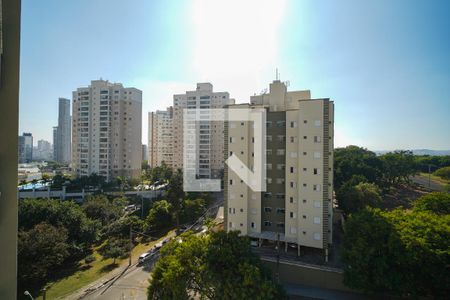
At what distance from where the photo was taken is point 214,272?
39.7ft

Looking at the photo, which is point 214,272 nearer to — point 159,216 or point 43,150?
point 159,216

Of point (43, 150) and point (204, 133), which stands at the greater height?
point (204, 133)

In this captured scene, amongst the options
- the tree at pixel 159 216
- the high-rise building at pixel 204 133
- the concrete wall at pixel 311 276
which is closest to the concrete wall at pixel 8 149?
the concrete wall at pixel 311 276

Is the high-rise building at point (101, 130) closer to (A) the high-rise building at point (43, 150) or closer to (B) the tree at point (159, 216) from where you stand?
(B) the tree at point (159, 216)

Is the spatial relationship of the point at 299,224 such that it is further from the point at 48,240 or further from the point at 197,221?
the point at 48,240

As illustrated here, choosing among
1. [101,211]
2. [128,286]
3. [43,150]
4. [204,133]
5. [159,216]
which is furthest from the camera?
[43,150]

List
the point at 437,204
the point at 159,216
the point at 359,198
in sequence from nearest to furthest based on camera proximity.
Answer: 1. the point at 437,204
2. the point at 359,198
3. the point at 159,216

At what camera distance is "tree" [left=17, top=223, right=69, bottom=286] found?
Result: 17.0 m

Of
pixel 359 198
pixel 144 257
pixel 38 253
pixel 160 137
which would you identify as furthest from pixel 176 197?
pixel 160 137

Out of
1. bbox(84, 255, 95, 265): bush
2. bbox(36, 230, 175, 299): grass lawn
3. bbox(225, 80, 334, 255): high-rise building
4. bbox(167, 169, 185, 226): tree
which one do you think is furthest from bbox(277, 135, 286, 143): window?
bbox(84, 255, 95, 265): bush

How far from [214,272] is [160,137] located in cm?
5964

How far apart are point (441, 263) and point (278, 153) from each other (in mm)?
13277

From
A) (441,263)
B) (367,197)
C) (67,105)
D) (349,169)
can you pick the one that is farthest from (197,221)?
(67,105)

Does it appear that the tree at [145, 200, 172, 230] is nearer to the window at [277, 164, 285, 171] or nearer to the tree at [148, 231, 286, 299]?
the tree at [148, 231, 286, 299]
